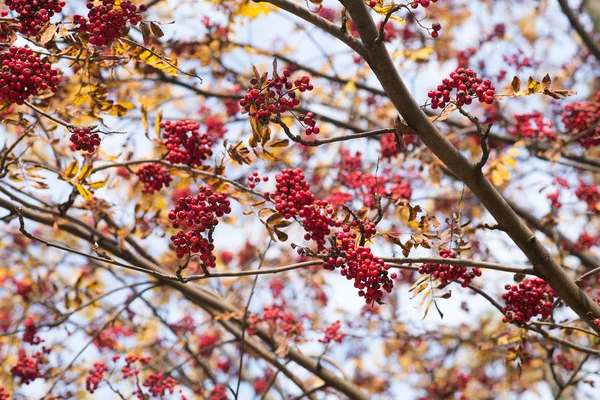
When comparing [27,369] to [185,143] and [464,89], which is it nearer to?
[185,143]

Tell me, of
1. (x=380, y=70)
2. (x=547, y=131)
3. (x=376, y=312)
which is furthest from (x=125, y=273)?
(x=380, y=70)

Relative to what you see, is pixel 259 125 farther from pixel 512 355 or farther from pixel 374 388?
pixel 374 388

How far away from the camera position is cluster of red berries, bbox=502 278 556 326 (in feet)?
8.81

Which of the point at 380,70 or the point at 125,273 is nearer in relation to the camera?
the point at 380,70

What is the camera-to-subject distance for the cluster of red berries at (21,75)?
2.40 m

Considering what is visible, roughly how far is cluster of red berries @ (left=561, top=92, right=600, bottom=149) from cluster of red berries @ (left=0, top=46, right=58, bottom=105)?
3685mm

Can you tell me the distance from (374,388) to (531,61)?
4453mm

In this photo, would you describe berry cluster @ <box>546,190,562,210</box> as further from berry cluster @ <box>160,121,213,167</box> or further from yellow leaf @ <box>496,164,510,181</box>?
berry cluster @ <box>160,121,213,167</box>

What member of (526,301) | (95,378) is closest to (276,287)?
(95,378)

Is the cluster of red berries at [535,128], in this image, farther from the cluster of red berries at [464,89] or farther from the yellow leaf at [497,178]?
the cluster of red berries at [464,89]

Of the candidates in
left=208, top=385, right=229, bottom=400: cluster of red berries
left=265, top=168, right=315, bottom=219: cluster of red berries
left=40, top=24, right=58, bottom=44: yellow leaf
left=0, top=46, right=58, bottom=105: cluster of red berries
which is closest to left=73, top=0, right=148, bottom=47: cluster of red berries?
left=40, top=24, right=58, bottom=44: yellow leaf

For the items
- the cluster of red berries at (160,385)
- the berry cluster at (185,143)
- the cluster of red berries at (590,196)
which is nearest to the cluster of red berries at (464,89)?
the berry cluster at (185,143)

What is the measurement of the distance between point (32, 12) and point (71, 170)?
896mm

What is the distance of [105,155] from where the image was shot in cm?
374
